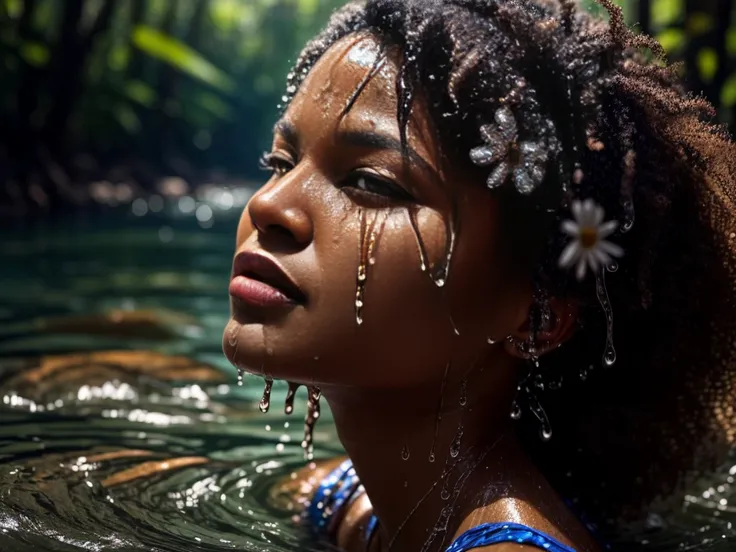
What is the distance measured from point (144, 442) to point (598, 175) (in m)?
2.26

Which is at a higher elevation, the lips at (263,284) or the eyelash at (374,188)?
the eyelash at (374,188)

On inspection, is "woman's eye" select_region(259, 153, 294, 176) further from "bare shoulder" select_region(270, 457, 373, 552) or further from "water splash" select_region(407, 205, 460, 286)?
"bare shoulder" select_region(270, 457, 373, 552)

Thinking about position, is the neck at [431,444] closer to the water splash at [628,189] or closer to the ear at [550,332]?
the ear at [550,332]

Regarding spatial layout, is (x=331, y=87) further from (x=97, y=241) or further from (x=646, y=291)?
(x=97, y=241)

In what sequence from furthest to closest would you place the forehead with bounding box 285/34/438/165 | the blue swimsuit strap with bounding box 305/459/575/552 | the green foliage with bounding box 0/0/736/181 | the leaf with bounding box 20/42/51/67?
the leaf with bounding box 20/42/51/67 < the green foliage with bounding box 0/0/736/181 < the blue swimsuit strap with bounding box 305/459/575/552 < the forehead with bounding box 285/34/438/165

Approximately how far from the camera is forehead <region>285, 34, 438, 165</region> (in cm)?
233

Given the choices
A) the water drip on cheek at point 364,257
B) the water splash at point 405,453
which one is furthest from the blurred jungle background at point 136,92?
the water drip on cheek at point 364,257

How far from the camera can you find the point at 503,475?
97.6 inches

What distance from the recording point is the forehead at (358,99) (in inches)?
91.7

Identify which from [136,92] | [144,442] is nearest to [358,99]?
[144,442]

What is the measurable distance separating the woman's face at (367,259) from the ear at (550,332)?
4.2 inches

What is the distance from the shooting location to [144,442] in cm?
399

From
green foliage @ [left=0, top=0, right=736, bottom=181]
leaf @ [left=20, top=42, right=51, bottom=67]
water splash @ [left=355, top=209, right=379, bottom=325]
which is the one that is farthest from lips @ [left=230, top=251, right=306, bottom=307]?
leaf @ [left=20, top=42, right=51, bottom=67]

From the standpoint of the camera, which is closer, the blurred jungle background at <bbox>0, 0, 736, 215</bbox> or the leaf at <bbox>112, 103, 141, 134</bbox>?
the blurred jungle background at <bbox>0, 0, 736, 215</bbox>
